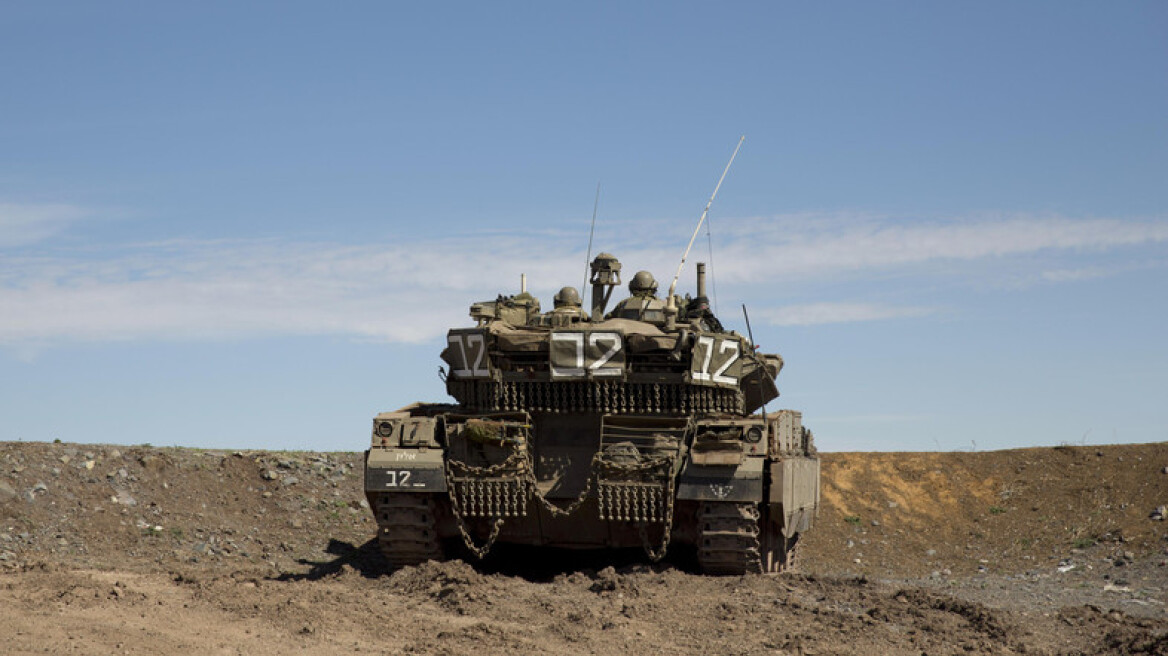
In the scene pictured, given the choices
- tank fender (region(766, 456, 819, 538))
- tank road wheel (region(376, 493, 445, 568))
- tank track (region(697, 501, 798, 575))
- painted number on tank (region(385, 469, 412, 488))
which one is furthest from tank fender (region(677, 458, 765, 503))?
painted number on tank (region(385, 469, 412, 488))

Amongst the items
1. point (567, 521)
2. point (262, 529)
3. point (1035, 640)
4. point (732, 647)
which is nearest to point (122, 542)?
point (262, 529)

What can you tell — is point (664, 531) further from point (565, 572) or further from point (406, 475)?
point (406, 475)

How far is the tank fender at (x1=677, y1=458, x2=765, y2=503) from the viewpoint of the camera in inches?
586

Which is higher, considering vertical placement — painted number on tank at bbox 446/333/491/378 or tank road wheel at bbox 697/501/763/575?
painted number on tank at bbox 446/333/491/378

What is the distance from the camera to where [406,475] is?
15.5 metres

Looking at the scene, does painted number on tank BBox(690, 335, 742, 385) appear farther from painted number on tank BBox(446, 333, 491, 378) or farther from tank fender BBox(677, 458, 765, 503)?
painted number on tank BBox(446, 333, 491, 378)

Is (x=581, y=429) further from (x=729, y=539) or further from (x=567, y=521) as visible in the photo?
(x=729, y=539)

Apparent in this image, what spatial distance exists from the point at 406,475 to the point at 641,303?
5098 millimetres

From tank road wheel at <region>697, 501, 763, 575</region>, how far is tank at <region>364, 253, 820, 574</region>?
2 cm

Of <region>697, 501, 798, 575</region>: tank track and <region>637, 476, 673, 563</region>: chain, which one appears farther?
<region>637, 476, 673, 563</region>: chain

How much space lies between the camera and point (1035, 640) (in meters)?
13.1

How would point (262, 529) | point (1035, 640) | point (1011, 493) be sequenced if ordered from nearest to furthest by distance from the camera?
point (1035, 640) < point (262, 529) < point (1011, 493)

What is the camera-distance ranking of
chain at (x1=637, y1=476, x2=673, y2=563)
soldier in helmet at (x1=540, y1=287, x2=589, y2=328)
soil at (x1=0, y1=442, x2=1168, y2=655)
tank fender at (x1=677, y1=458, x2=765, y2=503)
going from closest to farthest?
1. soil at (x1=0, y1=442, x2=1168, y2=655)
2. tank fender at (x1=677, y1=458, x2=765, y2=503)
3. chain at (x1=637, y1=476, x2=673, y2=563)
4. soldier in helmet at (x1=540, y1=287, x2=589, y2=328)

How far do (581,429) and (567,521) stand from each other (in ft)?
3.90
